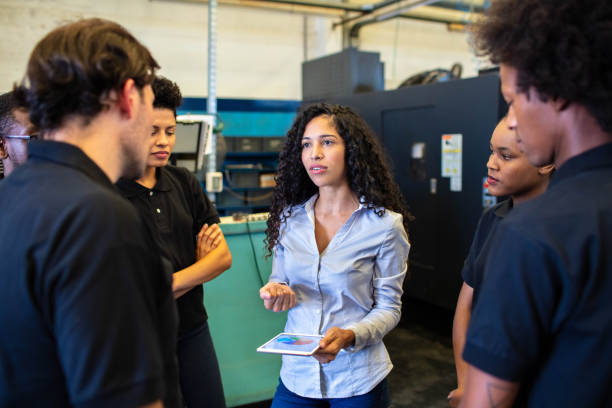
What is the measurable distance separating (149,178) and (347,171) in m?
0.68

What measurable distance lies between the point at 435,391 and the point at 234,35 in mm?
6241

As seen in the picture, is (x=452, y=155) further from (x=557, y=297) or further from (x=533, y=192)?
(x=557, y=297)

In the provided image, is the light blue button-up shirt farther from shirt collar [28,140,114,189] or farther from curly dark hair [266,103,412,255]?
shirt collar [28,140,114,189]

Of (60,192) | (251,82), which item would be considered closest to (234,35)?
(251,82)

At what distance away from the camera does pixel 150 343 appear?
71cm

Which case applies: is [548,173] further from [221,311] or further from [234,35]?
[234,35]

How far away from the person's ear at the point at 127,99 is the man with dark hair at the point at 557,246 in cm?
61

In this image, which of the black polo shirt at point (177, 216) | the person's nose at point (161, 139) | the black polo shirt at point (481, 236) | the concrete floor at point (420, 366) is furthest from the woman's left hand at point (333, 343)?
the concrete floor at point (420, 366)

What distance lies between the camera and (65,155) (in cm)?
75

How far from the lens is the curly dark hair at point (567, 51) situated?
0.71m

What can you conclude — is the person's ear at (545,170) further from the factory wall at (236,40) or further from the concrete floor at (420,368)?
the factory wall at (236,40)

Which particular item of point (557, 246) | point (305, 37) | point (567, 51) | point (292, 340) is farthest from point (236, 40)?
point (557, 246)

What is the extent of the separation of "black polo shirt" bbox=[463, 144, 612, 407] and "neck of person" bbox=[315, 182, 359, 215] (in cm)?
101

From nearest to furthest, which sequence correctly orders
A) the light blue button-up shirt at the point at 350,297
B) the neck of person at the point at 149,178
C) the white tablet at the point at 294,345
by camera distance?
the white tablet at the point at 294,345 → the light blue button-up shirt at the point at 350,297 → the neck of person at the point at 149,178
